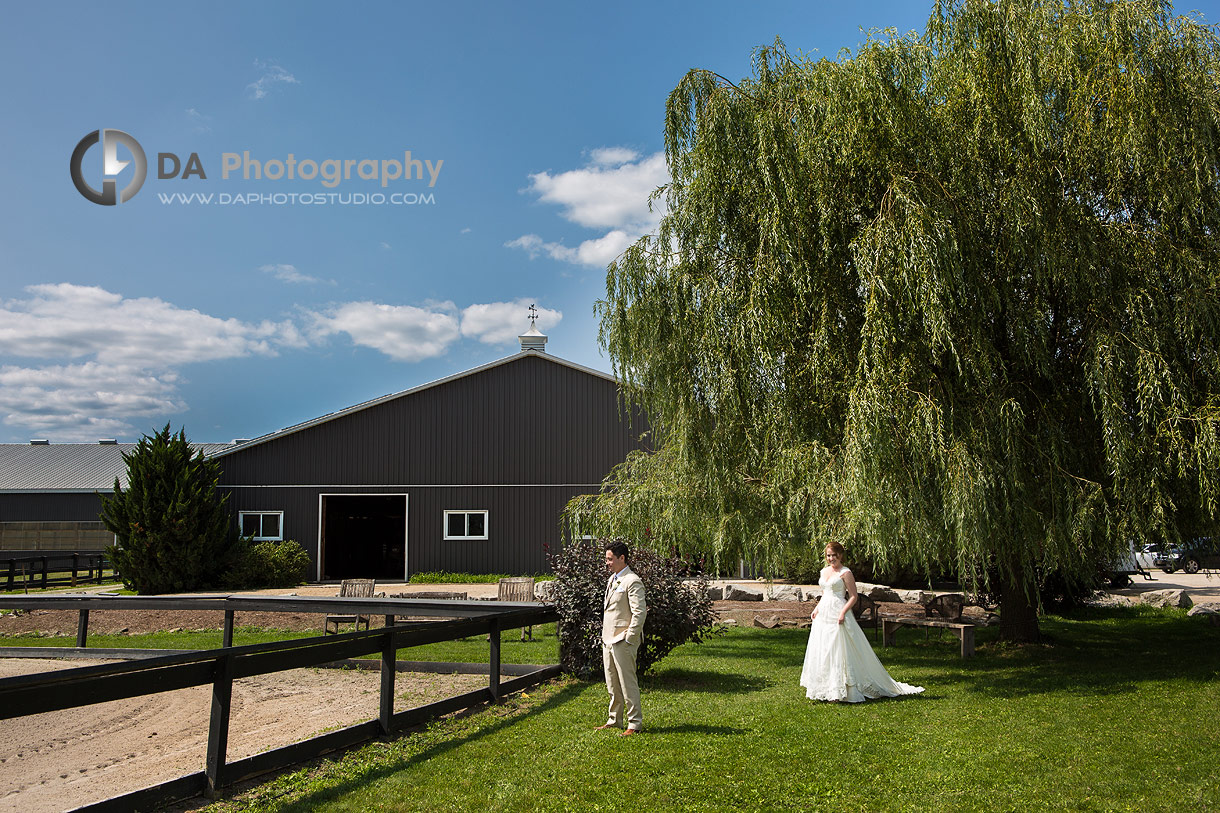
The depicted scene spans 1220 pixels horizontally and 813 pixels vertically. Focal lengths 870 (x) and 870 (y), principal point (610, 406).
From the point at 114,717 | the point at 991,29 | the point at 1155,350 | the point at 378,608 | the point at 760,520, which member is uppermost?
the point at 991,29

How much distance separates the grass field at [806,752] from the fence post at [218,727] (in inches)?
7.0

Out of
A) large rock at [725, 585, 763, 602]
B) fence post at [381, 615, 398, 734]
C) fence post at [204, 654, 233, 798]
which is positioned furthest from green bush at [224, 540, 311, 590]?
fence post at [204, 654, 233, 798]

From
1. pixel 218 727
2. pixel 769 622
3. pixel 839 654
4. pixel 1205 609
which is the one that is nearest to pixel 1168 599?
pixel 1205 609

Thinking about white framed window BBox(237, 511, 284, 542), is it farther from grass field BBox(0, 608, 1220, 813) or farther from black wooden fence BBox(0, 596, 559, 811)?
grass field BBox(0, 608, 1220, 813)

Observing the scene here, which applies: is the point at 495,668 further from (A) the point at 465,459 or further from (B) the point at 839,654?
(A) the point at 465,459

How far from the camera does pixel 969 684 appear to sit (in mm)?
9797

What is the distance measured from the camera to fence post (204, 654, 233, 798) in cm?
557

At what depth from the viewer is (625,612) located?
7.32 meters

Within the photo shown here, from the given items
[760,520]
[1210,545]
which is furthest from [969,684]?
[1210,545]

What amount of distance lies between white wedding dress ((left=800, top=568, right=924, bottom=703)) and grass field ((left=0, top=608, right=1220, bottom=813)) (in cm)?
21

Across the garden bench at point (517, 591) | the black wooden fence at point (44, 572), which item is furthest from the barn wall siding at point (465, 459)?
the garden bench at point (517, 591)

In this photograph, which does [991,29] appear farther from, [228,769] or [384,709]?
[228,769]

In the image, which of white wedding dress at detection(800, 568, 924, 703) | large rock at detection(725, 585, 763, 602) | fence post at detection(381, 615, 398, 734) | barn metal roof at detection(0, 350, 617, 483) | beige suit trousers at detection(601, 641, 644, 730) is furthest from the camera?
barn metal roof at detection(0, 350, 617, 483)

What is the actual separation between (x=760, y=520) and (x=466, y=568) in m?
17.5
